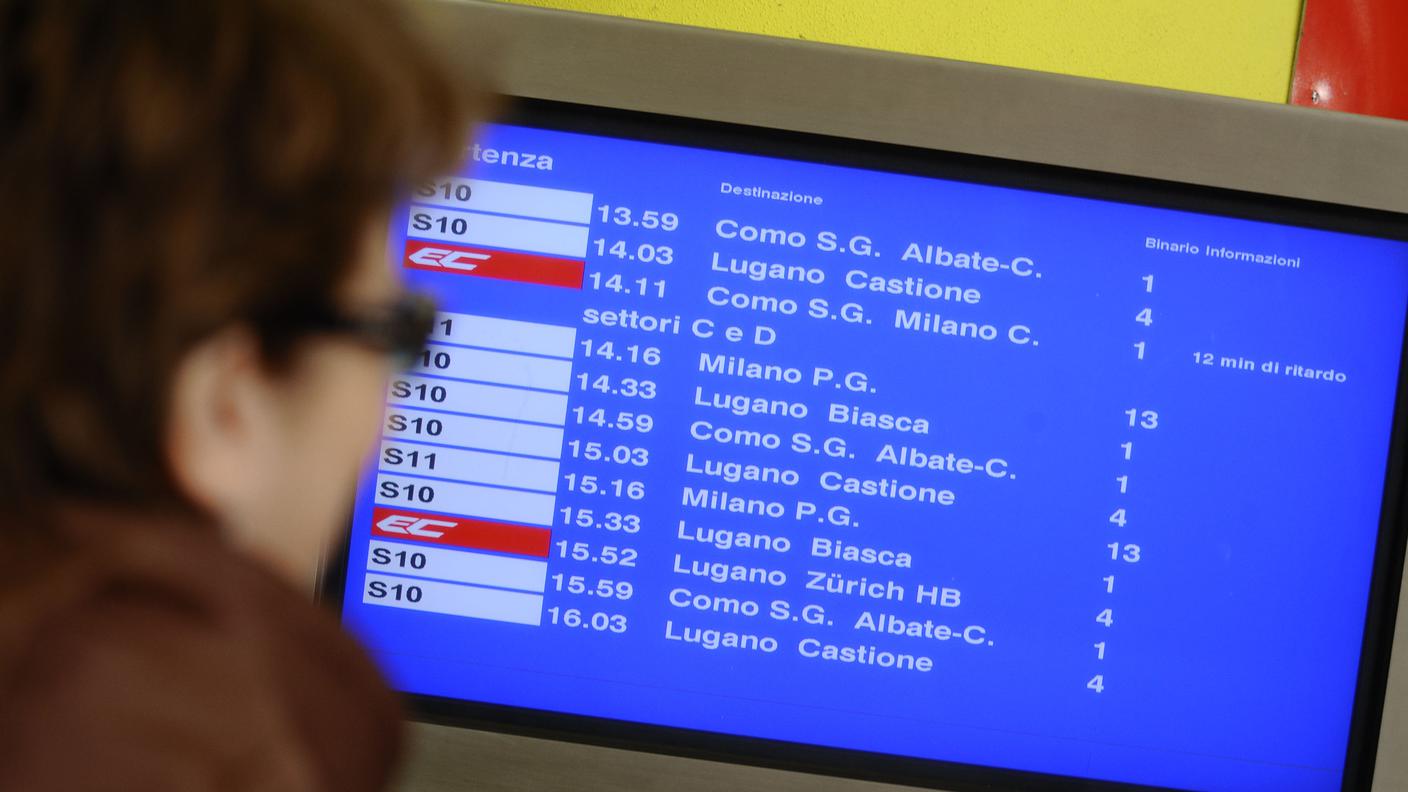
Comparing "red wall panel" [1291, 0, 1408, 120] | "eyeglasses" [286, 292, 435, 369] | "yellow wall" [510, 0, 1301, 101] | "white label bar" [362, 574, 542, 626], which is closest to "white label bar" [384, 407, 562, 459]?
"white label bar" [362, 574, 542, 626]

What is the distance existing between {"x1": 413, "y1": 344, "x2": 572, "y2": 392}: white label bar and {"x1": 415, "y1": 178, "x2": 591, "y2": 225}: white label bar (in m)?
0.10

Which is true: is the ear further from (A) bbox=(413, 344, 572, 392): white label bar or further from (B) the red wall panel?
(B) the red wall panel

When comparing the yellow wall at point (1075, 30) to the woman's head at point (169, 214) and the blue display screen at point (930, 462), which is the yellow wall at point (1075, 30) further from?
the woman's head at point (169, 214)

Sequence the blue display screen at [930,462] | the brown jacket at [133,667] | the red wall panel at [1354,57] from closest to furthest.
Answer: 1. the brown jacket at [133,667]
2. the blue display screen at [930,462]
3. the red wall panel at [1354,57]

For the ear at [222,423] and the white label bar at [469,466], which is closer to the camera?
the ear at [222,423]

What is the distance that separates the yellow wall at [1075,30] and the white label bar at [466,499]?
0.58 m

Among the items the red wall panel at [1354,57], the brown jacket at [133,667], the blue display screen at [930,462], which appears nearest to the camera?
the brown jacket at [133,667]

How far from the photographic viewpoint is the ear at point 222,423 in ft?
1.48

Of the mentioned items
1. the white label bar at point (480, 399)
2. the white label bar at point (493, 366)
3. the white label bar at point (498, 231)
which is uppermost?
the white label bar at point (498, 231)

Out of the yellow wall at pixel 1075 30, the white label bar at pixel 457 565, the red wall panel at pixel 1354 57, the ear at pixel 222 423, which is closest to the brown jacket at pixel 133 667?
the ear at pixel 222 423

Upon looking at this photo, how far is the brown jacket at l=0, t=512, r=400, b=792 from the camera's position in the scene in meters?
0.39

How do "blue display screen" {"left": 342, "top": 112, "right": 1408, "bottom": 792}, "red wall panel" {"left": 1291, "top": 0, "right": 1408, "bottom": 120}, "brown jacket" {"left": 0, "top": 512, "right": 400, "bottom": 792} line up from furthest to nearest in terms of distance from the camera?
"red wall panel" {"left": 1291, "top": 0, "right": 1408, "bottom": 120}
"blue display screen" {"left": 342, "top": 112, "right": 1408, "bottom": 792}
"brown jacket" {"left": 0, "top": 512, "right": 400, "bottom": 792}

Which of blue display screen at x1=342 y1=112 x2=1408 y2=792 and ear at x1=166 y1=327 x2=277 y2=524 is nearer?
ear at x1=166 y1=327 x2=277 y2=524

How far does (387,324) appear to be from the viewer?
490 mm
